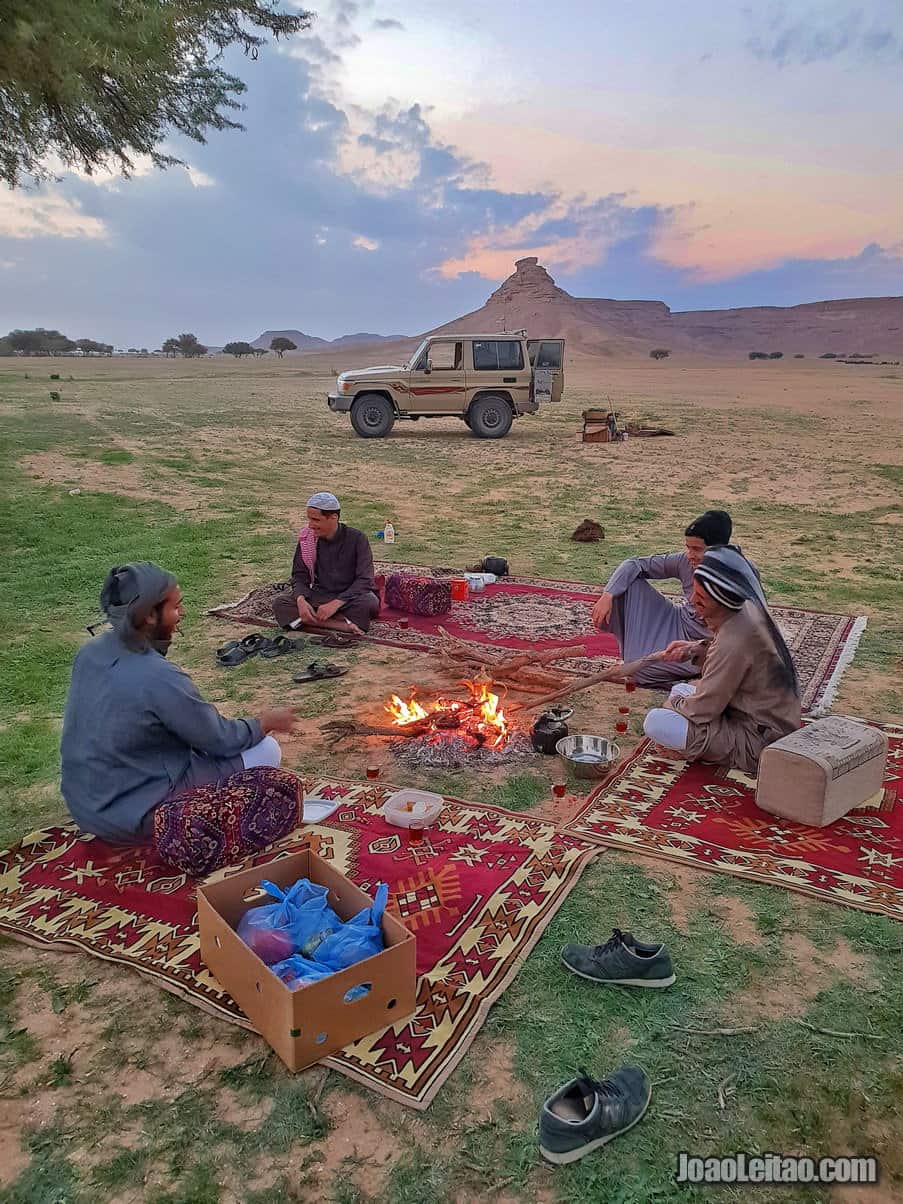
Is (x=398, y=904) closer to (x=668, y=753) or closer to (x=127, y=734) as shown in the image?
(x=127, y=734)

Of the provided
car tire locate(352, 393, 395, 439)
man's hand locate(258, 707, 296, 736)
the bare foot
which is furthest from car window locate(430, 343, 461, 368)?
man's hand locate(258, 707, 296, 736)

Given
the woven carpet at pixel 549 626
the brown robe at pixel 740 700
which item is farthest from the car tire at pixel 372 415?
the brown robe at pixel 740 700

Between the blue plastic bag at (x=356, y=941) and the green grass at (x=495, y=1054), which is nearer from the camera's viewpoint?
the green grass at (x=495, y=1054)

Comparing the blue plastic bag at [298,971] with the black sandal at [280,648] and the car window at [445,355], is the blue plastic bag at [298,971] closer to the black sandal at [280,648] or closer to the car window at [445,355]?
the black sandal at [280,648]

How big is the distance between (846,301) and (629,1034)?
14886cm

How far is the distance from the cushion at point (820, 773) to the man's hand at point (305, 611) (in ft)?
11.8

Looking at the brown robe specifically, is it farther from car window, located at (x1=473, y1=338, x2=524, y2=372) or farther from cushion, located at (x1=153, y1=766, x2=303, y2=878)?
car window, located at (x1=473, y1=338, x2=524, y2=372)

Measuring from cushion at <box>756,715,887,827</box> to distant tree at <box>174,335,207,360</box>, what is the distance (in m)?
95.1

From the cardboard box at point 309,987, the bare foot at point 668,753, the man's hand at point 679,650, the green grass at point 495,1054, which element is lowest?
the green grass at point 495,1054

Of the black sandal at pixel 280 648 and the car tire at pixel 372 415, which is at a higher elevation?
the car tire at pixel 372 415

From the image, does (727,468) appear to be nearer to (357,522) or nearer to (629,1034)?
(357,522)

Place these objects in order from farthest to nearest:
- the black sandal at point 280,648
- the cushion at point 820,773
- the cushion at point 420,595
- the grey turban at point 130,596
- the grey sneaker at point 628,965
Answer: the cushion at point 420,595
the black sandal at point 280,648
the cushion at point 820,773
the grey turban at point 130,596
the grey sneaker at point 628,965

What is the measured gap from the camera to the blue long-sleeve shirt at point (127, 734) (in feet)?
10.7

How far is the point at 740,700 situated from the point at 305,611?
3406mm
